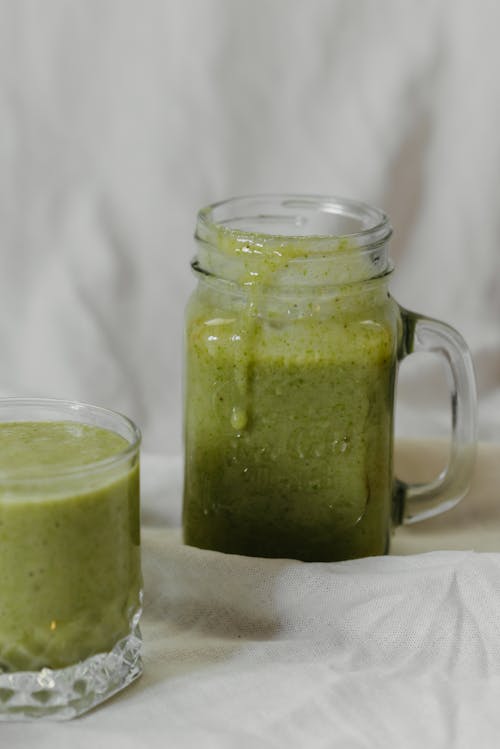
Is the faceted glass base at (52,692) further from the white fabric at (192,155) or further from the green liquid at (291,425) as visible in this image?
the white fabric at (192,155)

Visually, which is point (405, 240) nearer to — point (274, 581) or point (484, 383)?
point (484, 383)

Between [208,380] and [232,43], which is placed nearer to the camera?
[208,380]

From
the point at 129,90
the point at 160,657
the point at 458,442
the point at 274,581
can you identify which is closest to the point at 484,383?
the point at 458,442

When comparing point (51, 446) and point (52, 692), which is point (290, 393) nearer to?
point (51, 446)

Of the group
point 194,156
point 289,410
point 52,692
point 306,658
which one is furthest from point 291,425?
point 194,156

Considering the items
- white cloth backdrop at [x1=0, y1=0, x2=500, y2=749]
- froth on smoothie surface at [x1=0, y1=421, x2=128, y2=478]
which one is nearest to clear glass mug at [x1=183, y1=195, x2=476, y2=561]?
froth on smoothie surface at [x1=0, y1=421, x2=128, y2=478]

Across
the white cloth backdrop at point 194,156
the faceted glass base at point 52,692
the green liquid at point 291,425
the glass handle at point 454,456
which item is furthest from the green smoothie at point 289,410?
the white cloth backdrop at point 194,156

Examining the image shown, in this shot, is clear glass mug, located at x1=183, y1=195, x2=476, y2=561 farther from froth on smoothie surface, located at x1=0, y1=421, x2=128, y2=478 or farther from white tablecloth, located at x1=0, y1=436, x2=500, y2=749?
froth on smoothie surface, located at x1=0, y1=421, x2=128, y2=478
